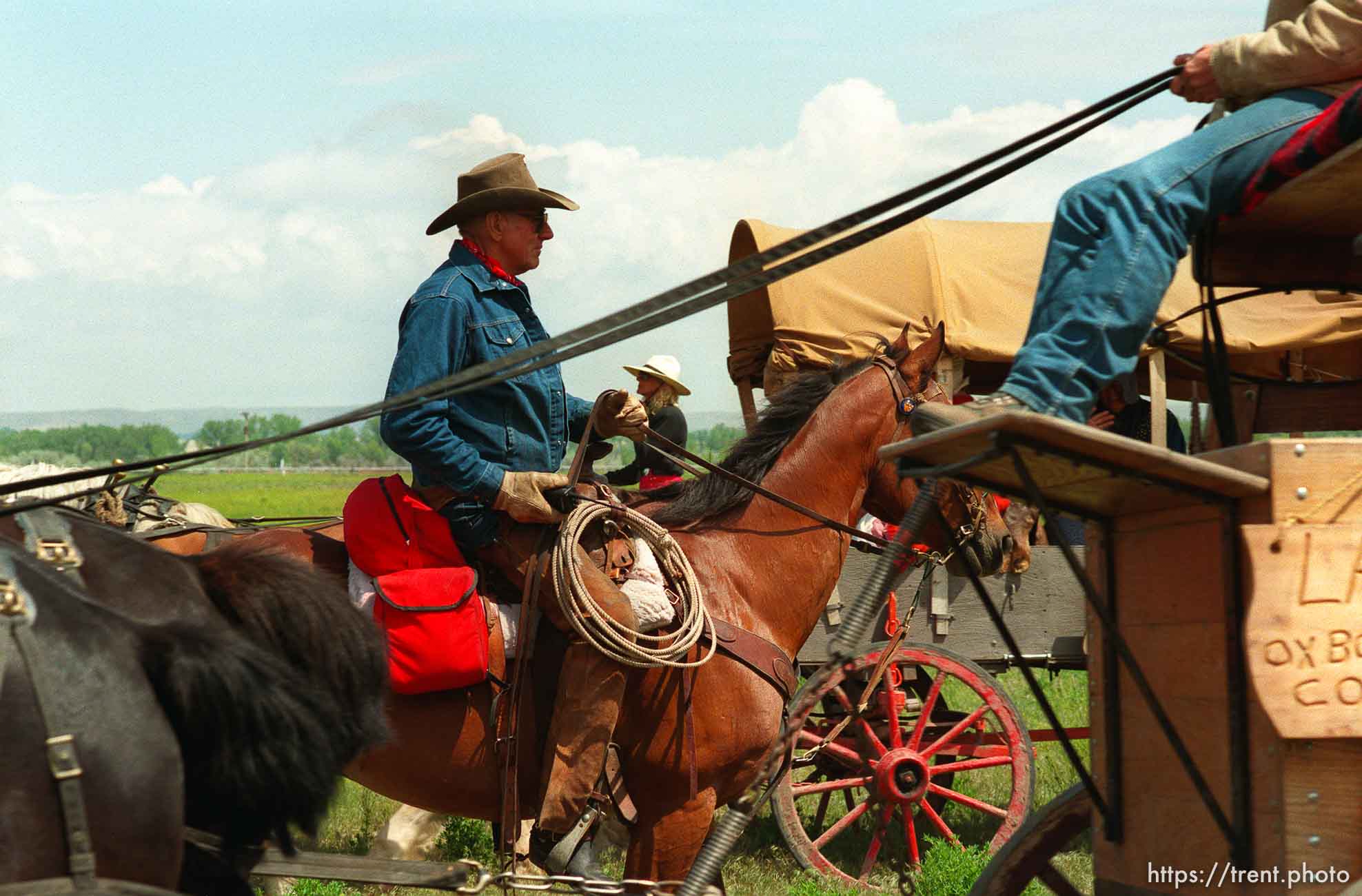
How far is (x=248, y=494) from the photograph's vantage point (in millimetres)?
45156

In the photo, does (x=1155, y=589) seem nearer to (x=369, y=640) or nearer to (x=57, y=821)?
(x=369, y=640)

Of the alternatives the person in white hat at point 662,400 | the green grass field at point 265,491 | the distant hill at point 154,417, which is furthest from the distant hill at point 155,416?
the person in white hat at point 662,400

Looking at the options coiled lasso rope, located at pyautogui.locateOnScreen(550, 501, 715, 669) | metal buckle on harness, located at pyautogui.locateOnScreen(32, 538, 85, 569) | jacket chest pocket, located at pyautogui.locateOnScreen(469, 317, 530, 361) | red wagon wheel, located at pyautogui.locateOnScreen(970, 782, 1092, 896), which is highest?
jacket chest pocket, located at pyautogui.locateOnScreen(469, 317, 530, 361)

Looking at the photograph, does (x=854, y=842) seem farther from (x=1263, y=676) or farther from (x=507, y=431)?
(x=1263, y=676)

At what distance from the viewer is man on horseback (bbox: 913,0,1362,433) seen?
99.3 inches

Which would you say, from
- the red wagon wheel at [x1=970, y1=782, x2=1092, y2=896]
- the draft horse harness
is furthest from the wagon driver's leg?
the draft horse harness

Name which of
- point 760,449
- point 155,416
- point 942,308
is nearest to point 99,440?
point 942,308

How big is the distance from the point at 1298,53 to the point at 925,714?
159 inches

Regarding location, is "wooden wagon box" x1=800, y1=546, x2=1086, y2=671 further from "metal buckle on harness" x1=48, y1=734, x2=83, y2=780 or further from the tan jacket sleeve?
"metal buckle on harness" x1=48, y1=734, x2=83, y2=780

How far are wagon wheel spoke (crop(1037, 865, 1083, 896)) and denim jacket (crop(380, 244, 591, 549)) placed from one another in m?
1.89

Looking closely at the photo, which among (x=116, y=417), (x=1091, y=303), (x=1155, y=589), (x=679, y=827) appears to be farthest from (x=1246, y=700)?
(x=116, y=417)

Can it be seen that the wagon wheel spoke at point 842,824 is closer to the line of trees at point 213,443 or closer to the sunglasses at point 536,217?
the sunglasses at point 536,217

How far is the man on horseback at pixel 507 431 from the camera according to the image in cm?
394

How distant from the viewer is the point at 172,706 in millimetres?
2158
